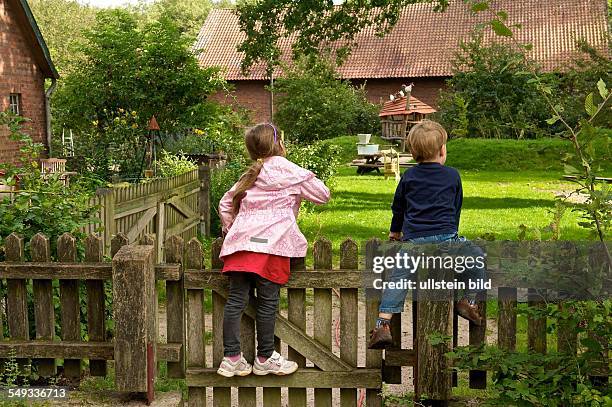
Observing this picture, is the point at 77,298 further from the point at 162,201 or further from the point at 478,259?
the point at 162,201

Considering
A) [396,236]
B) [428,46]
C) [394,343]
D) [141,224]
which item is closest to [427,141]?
[396,236]

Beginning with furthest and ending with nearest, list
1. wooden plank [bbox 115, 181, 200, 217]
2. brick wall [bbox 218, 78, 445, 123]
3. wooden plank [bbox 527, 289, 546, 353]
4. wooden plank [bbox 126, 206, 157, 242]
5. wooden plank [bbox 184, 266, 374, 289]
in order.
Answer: brick wall [bbox 218, 78, 445, 123]
wooden plank [bbox 126, 206, 157, 242]
wooden plank [bbox 115, 181, 200, 217]
wooden plank [bbox 184, 266, 374, 289]
wooden plank [bbox 527, 289, 546, 353]

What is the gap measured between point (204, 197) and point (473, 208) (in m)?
6.54

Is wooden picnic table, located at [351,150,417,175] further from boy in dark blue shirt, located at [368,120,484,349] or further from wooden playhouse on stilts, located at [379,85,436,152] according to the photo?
boy in dark blue shirt, located at [368,120,484,349]

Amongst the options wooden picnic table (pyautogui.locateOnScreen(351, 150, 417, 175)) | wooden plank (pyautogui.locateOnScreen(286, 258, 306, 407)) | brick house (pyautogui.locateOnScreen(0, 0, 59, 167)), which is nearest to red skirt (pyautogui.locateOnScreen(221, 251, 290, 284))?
wooden plank (pyautogui.locateOnScreen(286, 258, 306, 407))

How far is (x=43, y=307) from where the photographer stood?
15.8ft

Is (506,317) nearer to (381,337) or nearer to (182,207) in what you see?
(381,337)

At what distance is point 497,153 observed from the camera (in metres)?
27.5

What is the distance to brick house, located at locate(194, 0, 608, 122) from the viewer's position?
41812 mm

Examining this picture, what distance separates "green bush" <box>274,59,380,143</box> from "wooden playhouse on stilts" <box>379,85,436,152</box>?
2864 mm

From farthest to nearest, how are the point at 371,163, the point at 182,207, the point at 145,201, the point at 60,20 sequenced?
the point at 60,20 < the point at 371,163 < the point at 182,207 < the point at 145,201

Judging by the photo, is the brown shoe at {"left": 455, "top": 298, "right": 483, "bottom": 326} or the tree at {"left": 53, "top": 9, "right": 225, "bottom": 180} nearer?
the brown shoe at {"left": 455, "top": 298, "right": 483, "bottom": 326}

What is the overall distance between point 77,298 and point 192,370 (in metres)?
0.78

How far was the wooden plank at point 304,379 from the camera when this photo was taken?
15.1 feet
